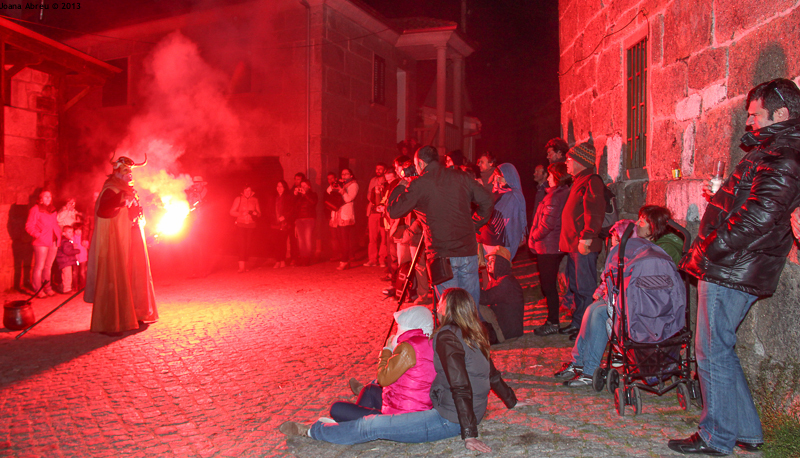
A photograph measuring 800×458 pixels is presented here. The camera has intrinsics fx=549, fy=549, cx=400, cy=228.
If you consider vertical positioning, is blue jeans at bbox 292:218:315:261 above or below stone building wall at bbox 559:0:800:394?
below

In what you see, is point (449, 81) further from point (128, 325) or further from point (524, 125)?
point (128, 325)

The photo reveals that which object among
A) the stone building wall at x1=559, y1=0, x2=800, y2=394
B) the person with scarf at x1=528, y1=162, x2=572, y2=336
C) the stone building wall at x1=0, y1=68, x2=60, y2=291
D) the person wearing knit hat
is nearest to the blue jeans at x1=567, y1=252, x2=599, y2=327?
the person wearing knit hat

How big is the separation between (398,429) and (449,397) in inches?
14.8

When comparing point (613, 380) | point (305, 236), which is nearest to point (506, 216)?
point (613, 380)

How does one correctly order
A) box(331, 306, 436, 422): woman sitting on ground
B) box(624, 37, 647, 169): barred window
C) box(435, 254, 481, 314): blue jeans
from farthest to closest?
box(624, 37, 647, 169): barred window < box(435, 254, 481, 314): blue jeans < box(331, 306, 436, 422): woman sitting on ground

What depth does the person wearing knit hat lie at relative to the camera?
544cm

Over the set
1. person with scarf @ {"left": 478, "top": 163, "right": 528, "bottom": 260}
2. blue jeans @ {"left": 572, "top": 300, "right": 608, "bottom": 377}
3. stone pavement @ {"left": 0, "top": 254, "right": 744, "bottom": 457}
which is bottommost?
stone pavement @ {"left": 0, "top": 254, "right": 744, "bottom": 457}

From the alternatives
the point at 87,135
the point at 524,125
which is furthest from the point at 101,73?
the point at 524,125

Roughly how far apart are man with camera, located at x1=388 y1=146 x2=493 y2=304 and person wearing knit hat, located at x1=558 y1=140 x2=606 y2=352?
1.15 m

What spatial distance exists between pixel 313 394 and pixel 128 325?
333 centimetres

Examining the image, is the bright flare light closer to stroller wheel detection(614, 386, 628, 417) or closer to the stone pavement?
the stone pavement

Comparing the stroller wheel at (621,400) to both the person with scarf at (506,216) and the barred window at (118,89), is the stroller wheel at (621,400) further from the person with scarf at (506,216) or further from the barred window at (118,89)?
the barred window at (118,89)

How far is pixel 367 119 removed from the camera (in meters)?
15.9

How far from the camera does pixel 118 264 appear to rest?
6.77 m
